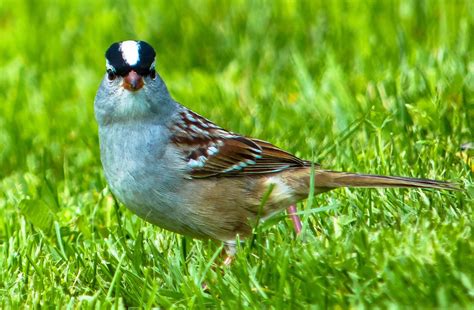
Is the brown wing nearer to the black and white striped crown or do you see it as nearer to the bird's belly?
the bird's belly

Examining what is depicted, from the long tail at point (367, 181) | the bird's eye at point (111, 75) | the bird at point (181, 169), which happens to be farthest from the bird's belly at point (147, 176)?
the long tail at point (367, 181)

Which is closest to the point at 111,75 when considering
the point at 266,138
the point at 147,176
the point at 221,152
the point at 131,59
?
the point at 131,59

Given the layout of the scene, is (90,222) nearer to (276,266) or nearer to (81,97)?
(276,266)

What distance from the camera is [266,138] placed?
6289mm

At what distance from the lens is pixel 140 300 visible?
165 inches

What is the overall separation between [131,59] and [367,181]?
118cm

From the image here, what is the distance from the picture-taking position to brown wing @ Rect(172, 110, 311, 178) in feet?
15.7

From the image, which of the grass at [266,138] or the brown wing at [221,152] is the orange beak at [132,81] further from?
the grass at [266,138]

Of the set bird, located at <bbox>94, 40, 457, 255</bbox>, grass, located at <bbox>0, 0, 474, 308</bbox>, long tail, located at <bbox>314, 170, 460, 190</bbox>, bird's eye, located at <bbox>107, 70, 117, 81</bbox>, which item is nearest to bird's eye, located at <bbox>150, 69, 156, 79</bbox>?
bird, located at <bbox>94, 40, 457, 255</bbox>

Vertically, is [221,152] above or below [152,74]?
below

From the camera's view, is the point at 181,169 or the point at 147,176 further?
the point at 181,169

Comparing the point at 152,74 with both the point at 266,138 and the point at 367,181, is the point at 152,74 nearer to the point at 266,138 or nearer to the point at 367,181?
the point at 367,181

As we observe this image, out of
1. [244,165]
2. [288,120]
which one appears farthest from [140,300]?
[288,120]

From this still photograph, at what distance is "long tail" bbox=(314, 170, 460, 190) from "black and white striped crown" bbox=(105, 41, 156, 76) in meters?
0.92
